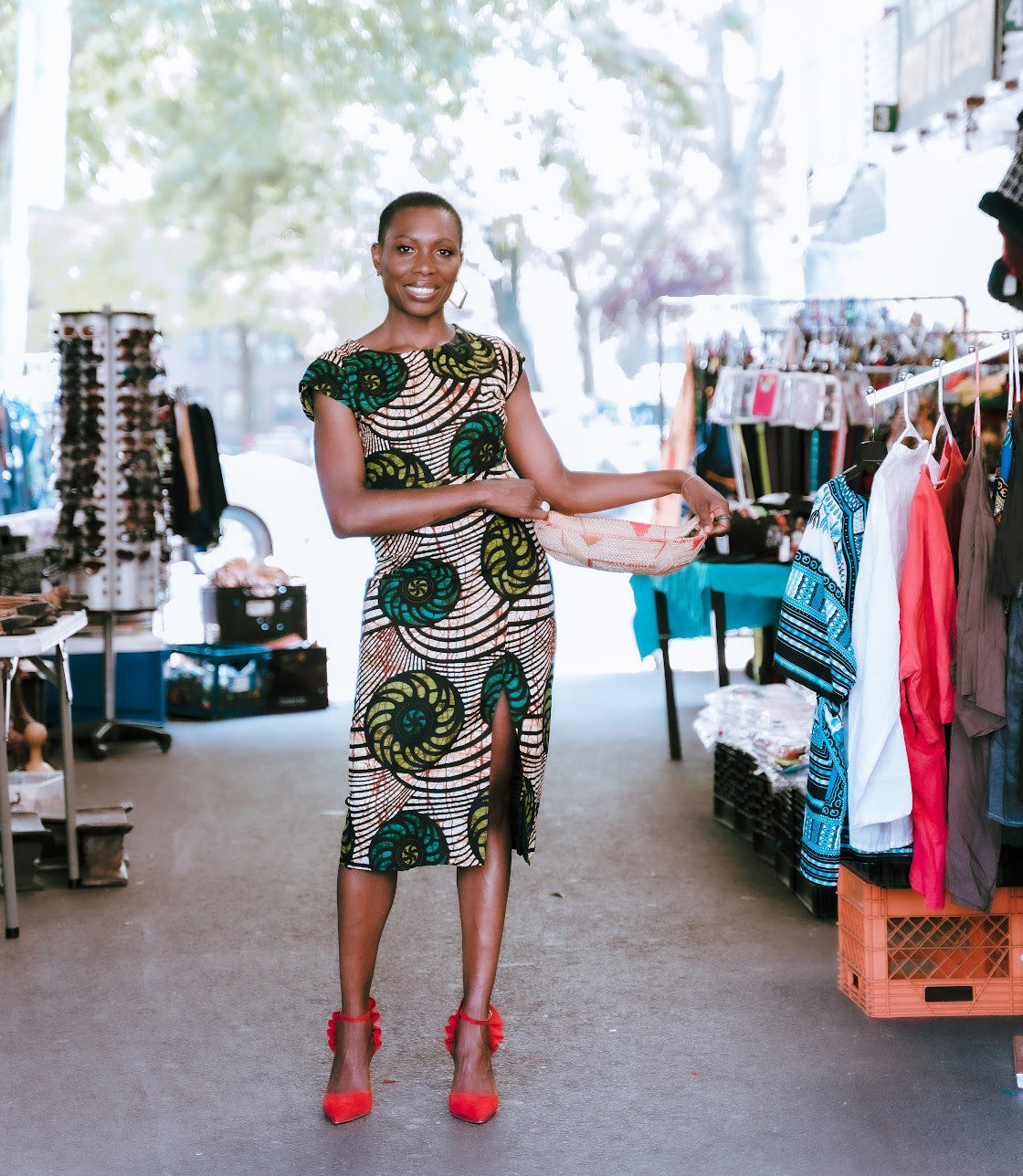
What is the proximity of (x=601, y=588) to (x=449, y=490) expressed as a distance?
10.5 meters

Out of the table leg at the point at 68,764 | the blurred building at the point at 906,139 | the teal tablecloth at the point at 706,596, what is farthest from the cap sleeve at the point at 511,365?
the blurred building at the point at 906,139

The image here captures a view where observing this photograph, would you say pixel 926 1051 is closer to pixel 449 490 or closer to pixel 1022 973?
pixel 1022 973

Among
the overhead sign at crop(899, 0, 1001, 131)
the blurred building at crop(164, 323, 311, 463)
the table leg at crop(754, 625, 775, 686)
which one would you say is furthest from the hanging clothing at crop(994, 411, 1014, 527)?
the blurred building at crop(164, 323, 311, 463)

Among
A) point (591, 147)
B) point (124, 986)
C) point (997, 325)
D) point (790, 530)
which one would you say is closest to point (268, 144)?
point (591, 147)

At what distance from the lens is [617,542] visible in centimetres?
308

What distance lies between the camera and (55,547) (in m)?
6.91

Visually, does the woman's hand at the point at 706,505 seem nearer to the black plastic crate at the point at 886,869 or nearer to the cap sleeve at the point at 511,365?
the cap sleeve at the point at 511,365

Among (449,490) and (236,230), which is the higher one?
(236,230)

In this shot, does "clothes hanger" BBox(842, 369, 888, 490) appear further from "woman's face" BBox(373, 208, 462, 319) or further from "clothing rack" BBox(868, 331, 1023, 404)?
"woman's face" BBox(373, 208, 462, 319)

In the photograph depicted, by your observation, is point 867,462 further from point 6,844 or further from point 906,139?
point 906,139

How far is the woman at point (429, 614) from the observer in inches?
115

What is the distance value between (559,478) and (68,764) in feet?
7.22

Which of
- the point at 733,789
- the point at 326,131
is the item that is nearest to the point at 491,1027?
the point at 733,789

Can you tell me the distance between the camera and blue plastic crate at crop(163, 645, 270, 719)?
7.79 meters
